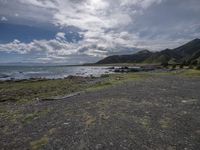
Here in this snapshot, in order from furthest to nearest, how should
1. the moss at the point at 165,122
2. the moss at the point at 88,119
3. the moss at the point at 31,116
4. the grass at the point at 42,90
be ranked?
the grass at the point at 42,90, the moss at the point at 31,116, the moss at the point at 88,119, the moss at the point at 165,122

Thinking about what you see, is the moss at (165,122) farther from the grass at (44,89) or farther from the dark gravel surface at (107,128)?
the grass at (44,89)

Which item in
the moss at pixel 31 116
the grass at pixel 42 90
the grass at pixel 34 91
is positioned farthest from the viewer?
the grass at pixel 34 91

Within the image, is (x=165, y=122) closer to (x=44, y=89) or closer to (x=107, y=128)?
(x=107, y=128)

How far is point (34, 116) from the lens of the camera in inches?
542

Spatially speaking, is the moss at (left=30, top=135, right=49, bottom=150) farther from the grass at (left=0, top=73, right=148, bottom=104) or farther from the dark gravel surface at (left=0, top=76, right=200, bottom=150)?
the grass at (left=0, top=73, right=148, bottom=104)

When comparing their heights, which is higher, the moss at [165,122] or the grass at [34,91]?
the moss at [165,122]

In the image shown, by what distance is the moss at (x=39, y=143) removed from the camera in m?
8.54

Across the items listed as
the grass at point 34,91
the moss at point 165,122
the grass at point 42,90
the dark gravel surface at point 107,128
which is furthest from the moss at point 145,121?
the grass at point 34,91

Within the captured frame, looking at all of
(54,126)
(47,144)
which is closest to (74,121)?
(54,126)

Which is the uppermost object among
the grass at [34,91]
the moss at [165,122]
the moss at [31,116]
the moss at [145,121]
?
the moss at [145,121]

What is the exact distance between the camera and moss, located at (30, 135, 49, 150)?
8538 millimetres

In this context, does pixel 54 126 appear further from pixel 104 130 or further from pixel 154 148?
pixel 154 148

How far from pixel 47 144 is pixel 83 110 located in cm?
598

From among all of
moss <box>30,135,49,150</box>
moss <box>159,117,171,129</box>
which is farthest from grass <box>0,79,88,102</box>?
moss <box>159,117,171,129</box>
